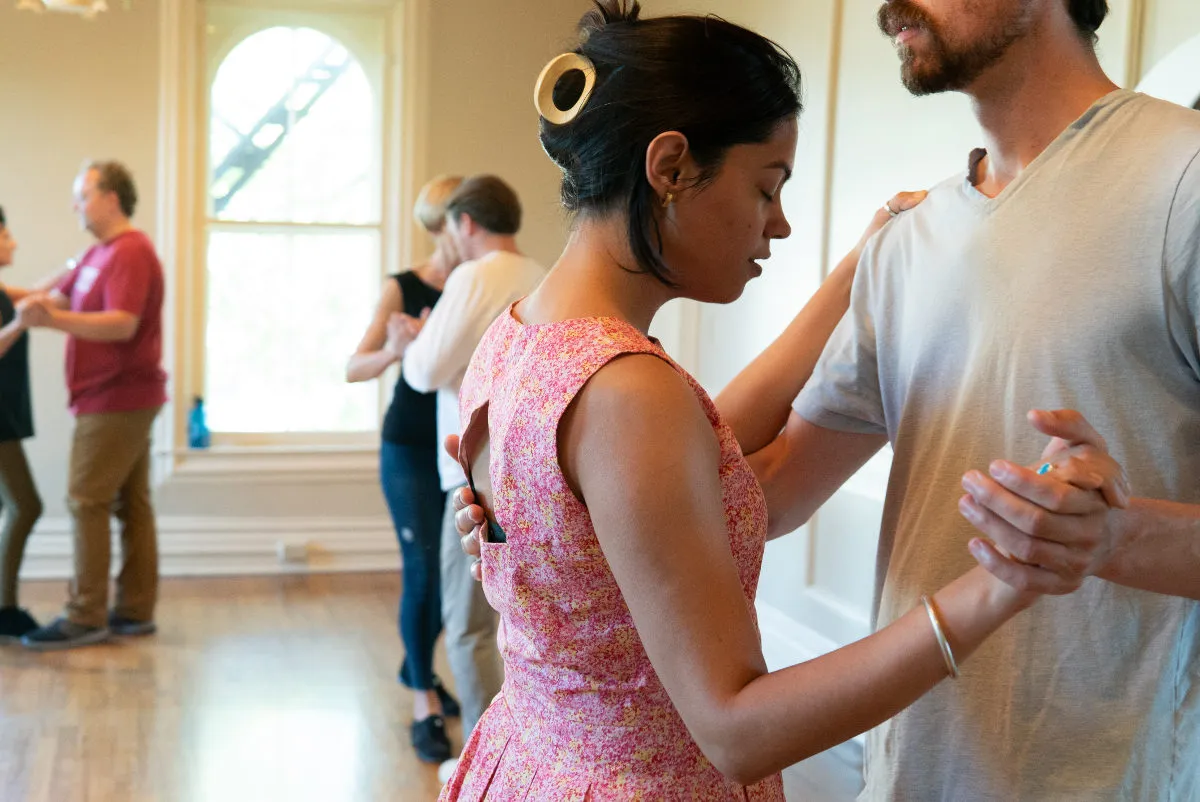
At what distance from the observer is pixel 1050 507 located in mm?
970

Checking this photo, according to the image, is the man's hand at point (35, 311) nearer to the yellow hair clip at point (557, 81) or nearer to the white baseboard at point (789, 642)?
the white baseboard at point (789, 642)

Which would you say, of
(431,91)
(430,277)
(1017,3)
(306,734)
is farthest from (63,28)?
(1017,3)

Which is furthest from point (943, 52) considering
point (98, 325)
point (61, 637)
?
point (61, 637)

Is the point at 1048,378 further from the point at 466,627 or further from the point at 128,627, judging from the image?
the point at 128,627

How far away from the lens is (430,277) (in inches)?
153

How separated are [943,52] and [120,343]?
3892mm

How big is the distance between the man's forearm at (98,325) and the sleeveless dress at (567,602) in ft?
11.9

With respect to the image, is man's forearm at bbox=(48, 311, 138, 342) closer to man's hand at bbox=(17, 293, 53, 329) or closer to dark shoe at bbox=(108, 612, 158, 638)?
man's hand at bbox=(17, 293, 53, 329)

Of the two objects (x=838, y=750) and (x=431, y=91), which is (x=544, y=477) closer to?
(x=838, y=750)

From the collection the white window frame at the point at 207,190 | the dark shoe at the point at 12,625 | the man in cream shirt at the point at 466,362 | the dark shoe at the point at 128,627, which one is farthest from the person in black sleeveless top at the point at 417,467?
the white window frame at the point at 207,190

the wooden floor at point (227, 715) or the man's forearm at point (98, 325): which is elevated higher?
the man's forearm at point (98, 325)

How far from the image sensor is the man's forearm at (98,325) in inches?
177

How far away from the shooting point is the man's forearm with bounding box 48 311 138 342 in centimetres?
448

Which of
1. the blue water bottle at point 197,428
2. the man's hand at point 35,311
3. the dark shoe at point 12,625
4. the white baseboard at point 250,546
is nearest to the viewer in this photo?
the man's hand at point 35,311
